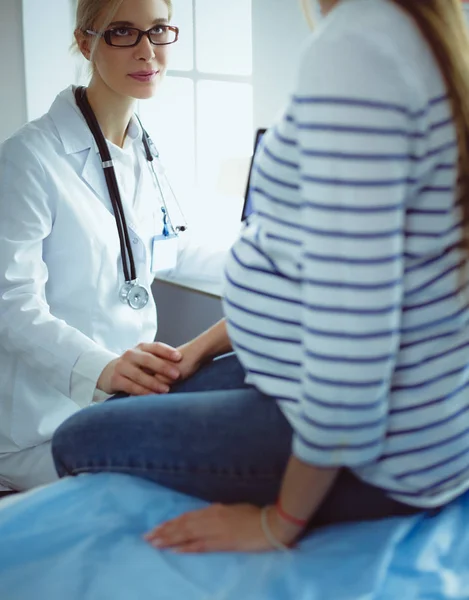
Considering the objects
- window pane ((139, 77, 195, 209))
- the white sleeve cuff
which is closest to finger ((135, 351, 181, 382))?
the white sleeve cuff

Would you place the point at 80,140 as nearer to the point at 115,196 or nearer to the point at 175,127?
the point at 115,196

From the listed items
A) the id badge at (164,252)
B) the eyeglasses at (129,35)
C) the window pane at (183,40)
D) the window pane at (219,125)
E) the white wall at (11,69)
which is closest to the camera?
the eyeglasses at (129,35)

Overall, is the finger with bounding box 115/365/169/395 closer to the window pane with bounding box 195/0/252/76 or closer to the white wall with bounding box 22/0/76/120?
the white wall with bounding box 22/0/76/120

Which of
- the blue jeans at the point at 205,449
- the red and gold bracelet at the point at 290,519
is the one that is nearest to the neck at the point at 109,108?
the blue jeans at the point at 205,449

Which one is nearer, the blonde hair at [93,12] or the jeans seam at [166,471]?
the jeans seam at [166,471]

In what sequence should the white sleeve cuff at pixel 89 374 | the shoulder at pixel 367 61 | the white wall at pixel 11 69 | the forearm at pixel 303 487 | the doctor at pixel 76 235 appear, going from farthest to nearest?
the white wall at pixel 11 69 → the doctor at pixel 76 235 → the white sleeve cuff at pixel 89 374 → the forearm at pixel 303 487 → the shoulder at pixel 367 61

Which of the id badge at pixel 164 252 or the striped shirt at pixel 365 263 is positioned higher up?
the striped shirt at pixel 365 263

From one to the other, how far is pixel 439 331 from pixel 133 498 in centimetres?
37

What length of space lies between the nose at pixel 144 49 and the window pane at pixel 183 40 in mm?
1001

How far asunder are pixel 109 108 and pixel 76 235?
29 cm

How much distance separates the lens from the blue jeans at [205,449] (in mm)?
750

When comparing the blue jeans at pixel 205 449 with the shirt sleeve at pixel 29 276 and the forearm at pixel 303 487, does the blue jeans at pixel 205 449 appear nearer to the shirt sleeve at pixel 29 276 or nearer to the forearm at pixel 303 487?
the forearm at pixel 303 487

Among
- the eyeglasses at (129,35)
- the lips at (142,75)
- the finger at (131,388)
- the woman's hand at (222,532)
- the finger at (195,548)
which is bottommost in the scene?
the finger at (131,388)

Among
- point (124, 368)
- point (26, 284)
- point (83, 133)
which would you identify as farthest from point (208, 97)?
point (124, 368)
